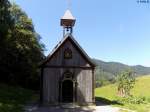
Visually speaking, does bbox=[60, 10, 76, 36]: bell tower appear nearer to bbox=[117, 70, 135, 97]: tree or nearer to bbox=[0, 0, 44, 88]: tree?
bbox=[0, 0, 44, 88]: tree

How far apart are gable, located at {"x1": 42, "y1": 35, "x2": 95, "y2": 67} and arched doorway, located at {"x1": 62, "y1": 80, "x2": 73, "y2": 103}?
2.11 m

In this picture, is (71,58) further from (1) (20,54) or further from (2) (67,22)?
(1) (20,54)

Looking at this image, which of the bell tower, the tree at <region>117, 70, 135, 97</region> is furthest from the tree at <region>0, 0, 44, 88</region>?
the tree at <region>117, 70, 135, 97</region>

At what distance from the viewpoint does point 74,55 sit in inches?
1342

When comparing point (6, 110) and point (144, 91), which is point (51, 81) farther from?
point (144, 91)

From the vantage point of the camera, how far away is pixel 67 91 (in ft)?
115

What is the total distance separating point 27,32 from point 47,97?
30.2 metres

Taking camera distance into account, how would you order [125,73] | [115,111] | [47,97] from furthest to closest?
[125,73], [47,97], [115,111]

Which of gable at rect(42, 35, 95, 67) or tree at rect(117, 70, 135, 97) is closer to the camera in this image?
gable at rect(42, 35, 95, 67)

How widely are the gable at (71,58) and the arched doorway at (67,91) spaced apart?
2.11 metres

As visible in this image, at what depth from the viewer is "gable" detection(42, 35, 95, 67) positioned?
3369 centimetres

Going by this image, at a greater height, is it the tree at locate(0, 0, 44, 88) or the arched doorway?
the tree at locate(0, 0, 44, 88)

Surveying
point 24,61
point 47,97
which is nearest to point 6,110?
point 47,97

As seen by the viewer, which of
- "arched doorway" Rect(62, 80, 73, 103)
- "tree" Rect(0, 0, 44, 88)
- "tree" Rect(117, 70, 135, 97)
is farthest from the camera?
"tree" Rect(117, 70, 135, 97)
